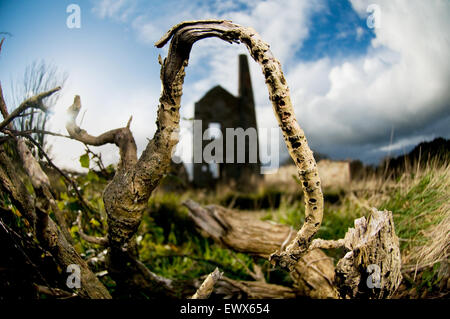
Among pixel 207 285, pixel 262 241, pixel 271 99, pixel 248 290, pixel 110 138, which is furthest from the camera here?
pixel 262 241

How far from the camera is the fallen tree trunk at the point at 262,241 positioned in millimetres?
1523

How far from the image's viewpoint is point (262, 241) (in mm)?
1796

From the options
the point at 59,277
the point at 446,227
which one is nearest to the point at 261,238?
the point at 446,227

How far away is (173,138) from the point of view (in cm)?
95

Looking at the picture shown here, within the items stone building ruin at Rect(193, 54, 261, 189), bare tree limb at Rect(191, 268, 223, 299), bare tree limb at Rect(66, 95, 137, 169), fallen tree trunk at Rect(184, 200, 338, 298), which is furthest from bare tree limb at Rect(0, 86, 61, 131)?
stone building ruin at Rect(193, 54, 261, 189)

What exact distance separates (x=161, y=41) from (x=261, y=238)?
4.36 feet

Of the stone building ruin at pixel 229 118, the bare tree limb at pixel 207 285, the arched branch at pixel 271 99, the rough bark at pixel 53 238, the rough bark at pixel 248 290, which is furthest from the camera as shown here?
the stone building ruin at pixel 229 118

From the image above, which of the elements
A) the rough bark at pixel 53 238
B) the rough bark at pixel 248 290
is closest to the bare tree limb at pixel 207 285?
the rough bark at pixel 53 238

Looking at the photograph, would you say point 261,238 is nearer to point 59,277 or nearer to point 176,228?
point 59,277

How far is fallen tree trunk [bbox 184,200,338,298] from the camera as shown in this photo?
60.0 inches

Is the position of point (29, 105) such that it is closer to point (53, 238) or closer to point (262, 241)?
point (53, 238)

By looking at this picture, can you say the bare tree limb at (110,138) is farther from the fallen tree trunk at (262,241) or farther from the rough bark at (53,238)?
the fallen tree trunk at (262,241)

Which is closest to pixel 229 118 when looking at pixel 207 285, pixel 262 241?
pixel 262 241

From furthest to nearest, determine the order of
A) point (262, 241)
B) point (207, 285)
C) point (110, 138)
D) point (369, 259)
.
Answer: point (262, 241) < point (110, 138) < point (369, 259) < point (207, 285)
